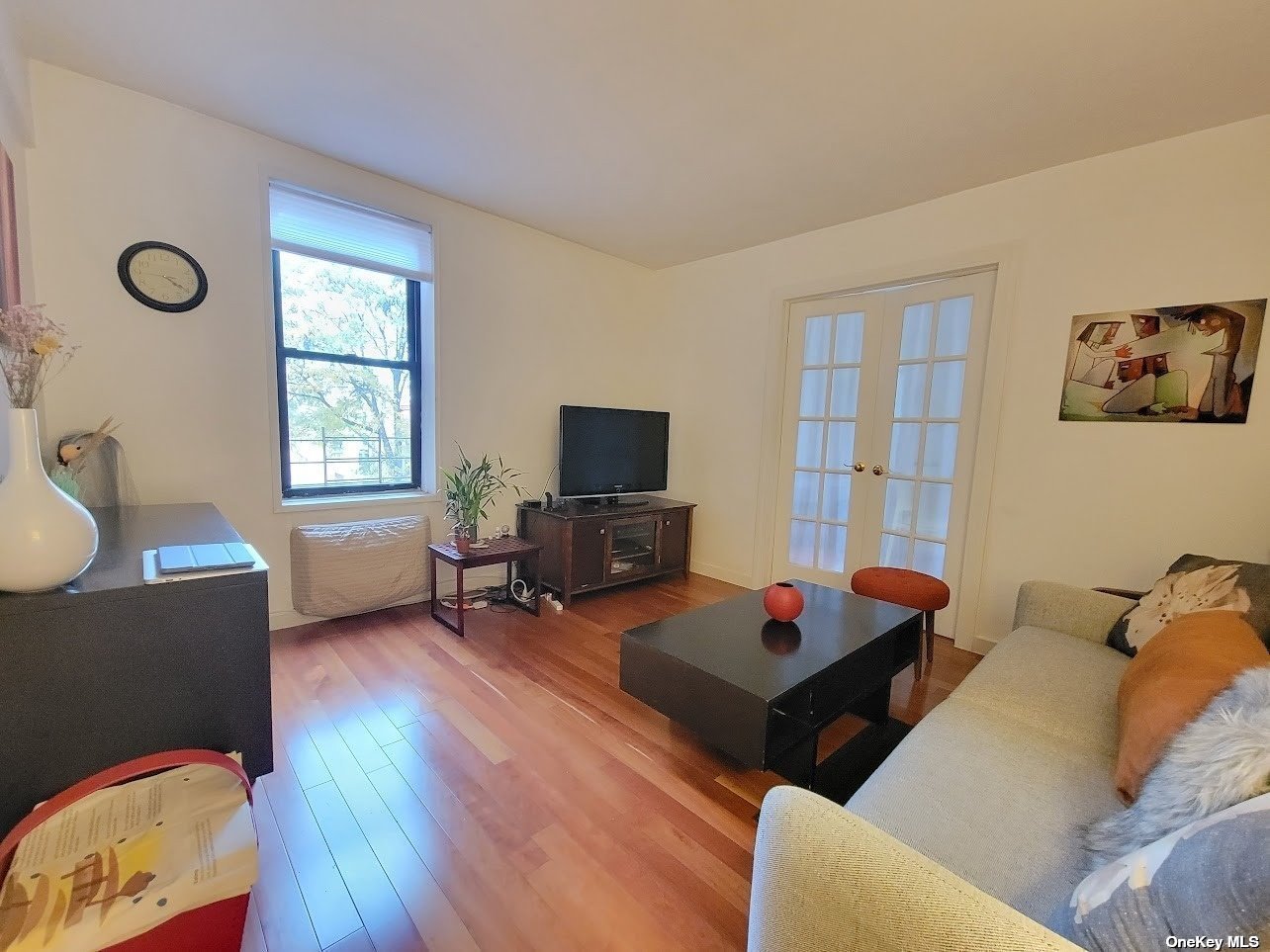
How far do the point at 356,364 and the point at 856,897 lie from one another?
3.23m

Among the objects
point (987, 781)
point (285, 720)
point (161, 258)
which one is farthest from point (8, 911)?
point (161, 258)

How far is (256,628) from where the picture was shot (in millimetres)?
1205

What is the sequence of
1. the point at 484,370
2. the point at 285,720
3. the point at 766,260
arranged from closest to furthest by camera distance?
the point at 285,720 < the point at 484,370 < the point at 766,260

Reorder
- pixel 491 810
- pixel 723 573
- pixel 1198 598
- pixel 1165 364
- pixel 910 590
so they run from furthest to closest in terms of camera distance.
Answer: pixel 723 573
pixel 910 590
pixel 1165 364
pixel 1198 598
pixel 491 810

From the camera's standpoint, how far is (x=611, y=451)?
376cm

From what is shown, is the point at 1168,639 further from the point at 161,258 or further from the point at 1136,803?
the point at 161,258

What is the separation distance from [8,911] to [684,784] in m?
1.49

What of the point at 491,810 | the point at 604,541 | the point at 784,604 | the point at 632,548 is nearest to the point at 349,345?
the point at 604,541

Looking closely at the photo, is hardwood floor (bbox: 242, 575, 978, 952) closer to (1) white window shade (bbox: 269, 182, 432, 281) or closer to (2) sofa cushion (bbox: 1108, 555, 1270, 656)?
(2) sofa cushion (bbox: 1108, 555, 1270, 656)

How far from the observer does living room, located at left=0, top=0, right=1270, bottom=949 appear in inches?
58.9

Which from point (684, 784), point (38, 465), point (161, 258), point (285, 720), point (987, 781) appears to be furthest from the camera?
point (161, 258)

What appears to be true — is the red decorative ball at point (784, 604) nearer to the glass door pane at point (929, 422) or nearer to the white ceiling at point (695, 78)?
the glass door pane at point (929, 422)

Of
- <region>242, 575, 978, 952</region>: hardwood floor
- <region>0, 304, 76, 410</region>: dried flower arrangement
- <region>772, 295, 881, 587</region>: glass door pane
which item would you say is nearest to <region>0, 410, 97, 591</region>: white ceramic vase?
<region>0, 304, 76, 410</region>: dried flower arrangement

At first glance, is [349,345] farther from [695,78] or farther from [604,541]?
[695,78]
